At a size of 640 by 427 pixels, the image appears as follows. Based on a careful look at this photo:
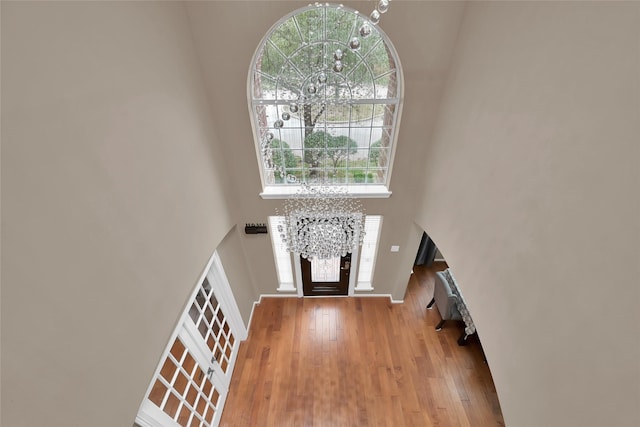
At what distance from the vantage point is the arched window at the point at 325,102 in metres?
2.97

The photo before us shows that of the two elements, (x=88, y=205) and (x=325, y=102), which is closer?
(x=88, y=205)

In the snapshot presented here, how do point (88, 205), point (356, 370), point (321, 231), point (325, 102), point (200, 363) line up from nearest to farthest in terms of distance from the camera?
point (88, 205), point (321, 231), point (325, 102), point (200, 363), point (356, 370)

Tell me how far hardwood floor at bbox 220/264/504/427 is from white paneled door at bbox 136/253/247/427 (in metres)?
0.35

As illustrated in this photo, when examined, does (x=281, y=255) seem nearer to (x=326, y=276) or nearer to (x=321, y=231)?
(x=326, y=276)

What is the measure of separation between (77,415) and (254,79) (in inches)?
128

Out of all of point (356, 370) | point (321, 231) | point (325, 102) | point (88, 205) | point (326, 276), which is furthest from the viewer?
point (326, 276)

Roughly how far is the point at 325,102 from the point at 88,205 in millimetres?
2456

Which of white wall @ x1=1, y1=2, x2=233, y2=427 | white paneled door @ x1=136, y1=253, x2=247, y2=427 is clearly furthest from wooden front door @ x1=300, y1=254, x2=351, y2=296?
white wall @ x1=1, y1=2, x2=233, y2=427

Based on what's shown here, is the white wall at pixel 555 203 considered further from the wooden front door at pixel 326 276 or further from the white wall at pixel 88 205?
the white wall at pixel 88 205

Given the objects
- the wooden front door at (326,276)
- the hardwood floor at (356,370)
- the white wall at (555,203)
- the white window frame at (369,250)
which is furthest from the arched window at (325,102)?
the hardwood floor at (356,370)

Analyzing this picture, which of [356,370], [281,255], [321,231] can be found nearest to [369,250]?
[281,255]

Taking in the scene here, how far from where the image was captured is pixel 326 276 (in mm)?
5242

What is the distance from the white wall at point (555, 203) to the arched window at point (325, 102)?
3.07 feet

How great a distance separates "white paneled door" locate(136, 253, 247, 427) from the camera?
2.64 metres
